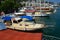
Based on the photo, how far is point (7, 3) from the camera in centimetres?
10325

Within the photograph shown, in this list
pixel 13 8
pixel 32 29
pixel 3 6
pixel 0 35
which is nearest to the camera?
pixel 0 35

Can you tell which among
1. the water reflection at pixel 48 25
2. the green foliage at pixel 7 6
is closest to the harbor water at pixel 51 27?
the water reflection at pixel 48 25

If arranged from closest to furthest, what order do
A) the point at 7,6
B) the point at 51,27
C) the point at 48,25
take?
the point at 51,27 → the point at 48,25 → the point at 7,6

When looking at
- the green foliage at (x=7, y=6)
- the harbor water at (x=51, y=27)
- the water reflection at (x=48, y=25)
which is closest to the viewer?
the harbor water at (x=51, y=27)

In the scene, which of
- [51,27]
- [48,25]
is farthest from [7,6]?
[51,27]

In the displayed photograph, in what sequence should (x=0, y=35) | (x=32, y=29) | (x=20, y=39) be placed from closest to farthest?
(x=20, y=39) < (x=0, y=35) < (x=32, y=29)

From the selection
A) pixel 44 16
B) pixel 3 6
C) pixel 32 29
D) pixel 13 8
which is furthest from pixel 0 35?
pixel 13 8

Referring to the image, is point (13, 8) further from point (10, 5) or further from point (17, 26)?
point (17, 26)

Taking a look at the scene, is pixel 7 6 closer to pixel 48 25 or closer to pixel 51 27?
pixel 48 25

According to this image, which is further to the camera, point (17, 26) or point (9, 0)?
point (9, 0)

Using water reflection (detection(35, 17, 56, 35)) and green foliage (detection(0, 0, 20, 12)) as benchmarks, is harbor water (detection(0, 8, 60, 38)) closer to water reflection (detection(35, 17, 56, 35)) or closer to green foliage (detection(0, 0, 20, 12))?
water reflection (detection(35, 17, 56, 35))

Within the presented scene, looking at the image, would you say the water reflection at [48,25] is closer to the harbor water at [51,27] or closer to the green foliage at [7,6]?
the harbor water at [51,27]

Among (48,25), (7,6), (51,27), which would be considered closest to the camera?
(51,27)

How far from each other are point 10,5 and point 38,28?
62.2 m
